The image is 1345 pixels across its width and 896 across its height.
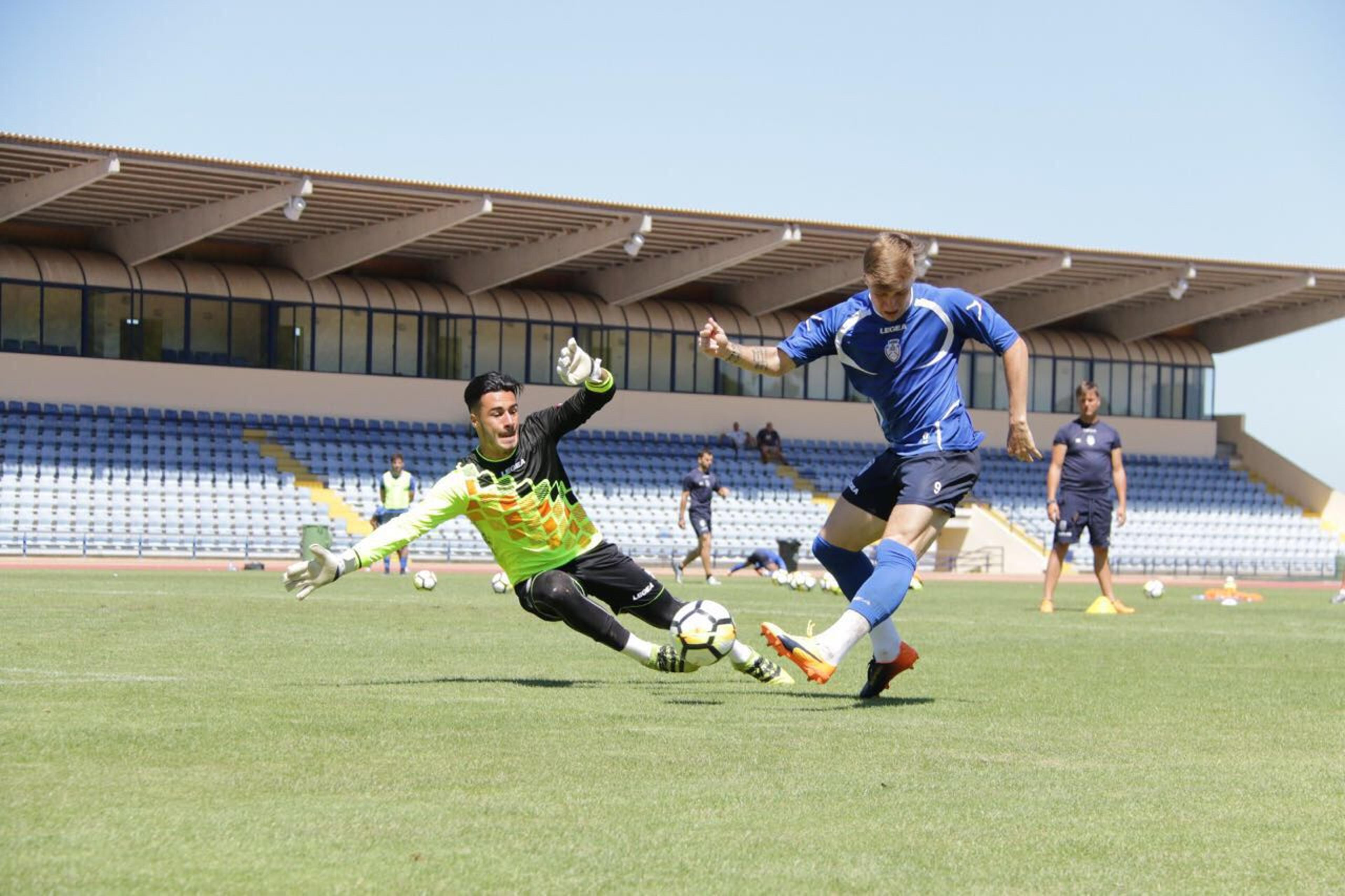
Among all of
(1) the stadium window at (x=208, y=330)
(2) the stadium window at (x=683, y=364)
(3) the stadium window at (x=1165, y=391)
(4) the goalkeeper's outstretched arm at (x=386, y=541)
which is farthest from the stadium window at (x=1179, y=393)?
(4) the goalkeeper's outstretched arm at (x=386, y=541)

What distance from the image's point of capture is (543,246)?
4144 cm

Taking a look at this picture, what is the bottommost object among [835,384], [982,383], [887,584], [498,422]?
[887,584]

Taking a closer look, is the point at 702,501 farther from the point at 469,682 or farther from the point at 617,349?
the point at 617,349

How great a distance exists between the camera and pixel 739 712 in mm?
8086

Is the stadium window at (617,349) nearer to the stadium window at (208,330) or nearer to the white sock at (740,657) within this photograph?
the stadium window at (208,330)

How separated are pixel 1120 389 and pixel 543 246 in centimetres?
2064

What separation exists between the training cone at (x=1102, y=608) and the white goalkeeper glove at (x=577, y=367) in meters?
10.8

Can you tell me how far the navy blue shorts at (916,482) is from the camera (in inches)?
335

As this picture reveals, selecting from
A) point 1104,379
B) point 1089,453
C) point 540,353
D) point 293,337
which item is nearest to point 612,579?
point 1089,453

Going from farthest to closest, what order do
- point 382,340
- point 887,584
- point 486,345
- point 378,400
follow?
point 486,345
point 378,400
point 382,340
point 887,584

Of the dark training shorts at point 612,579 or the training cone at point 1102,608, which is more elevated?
the dark training shorts at point 612,579

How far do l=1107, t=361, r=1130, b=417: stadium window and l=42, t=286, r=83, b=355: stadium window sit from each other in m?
29.6

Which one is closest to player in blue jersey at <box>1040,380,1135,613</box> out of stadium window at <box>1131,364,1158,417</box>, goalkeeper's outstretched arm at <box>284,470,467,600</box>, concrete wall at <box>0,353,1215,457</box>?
goalkeeper's outstretched arm at <box>284,470,467,600</box>

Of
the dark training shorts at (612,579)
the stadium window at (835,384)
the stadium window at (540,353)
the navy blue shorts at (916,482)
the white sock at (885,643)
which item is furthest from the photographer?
the stadium window at (835,384)
